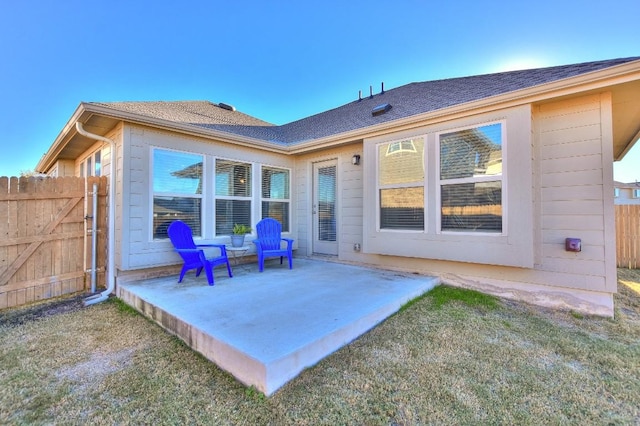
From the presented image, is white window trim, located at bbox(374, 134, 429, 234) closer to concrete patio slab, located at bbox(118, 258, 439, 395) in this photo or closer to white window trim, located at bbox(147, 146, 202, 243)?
concrete patio slab, located at bbox(118, 258, 439, 395)

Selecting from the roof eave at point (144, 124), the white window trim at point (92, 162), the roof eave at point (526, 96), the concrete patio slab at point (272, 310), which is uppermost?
the roof eave at point (526, 96)

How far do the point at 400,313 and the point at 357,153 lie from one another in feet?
10.3

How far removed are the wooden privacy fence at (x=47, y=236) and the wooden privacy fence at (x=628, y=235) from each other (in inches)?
391

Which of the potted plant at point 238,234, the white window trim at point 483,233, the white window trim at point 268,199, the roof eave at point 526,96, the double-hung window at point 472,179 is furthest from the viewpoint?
the white window trim at point 268,199

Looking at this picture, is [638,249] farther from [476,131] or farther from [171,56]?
[171,56]

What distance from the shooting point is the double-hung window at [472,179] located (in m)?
3.70

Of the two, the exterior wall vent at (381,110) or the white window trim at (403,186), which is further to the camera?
the exterior wall vent at (381,110)

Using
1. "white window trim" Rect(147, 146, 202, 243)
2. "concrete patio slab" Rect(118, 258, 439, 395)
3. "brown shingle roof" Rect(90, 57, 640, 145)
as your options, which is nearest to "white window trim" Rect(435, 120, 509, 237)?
"brown shingle roof" Rect(90, 57, 640, 145)

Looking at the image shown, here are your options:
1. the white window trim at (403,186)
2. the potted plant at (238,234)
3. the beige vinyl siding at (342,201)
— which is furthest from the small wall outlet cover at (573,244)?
the potted plant at (238,234)

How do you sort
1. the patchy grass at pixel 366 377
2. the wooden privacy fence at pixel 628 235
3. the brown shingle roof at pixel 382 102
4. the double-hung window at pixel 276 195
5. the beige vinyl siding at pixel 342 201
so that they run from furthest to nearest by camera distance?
the wooden privacy fence at pixel 628 235 < the double-hung window at pixel 276 195 < the beige vinyl siding at pixel 342 201 < the brown shingle roof at pixel 382 102 < the patchy grass at pixel 366 377

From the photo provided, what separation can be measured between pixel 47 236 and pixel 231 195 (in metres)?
2.56

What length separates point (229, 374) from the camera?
2.05m

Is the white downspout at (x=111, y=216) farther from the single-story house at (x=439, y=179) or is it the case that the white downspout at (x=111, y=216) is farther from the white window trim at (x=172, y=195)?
the white window trim at (x=172, y=195)

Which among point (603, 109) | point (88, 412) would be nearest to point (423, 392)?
point (88, 412)
